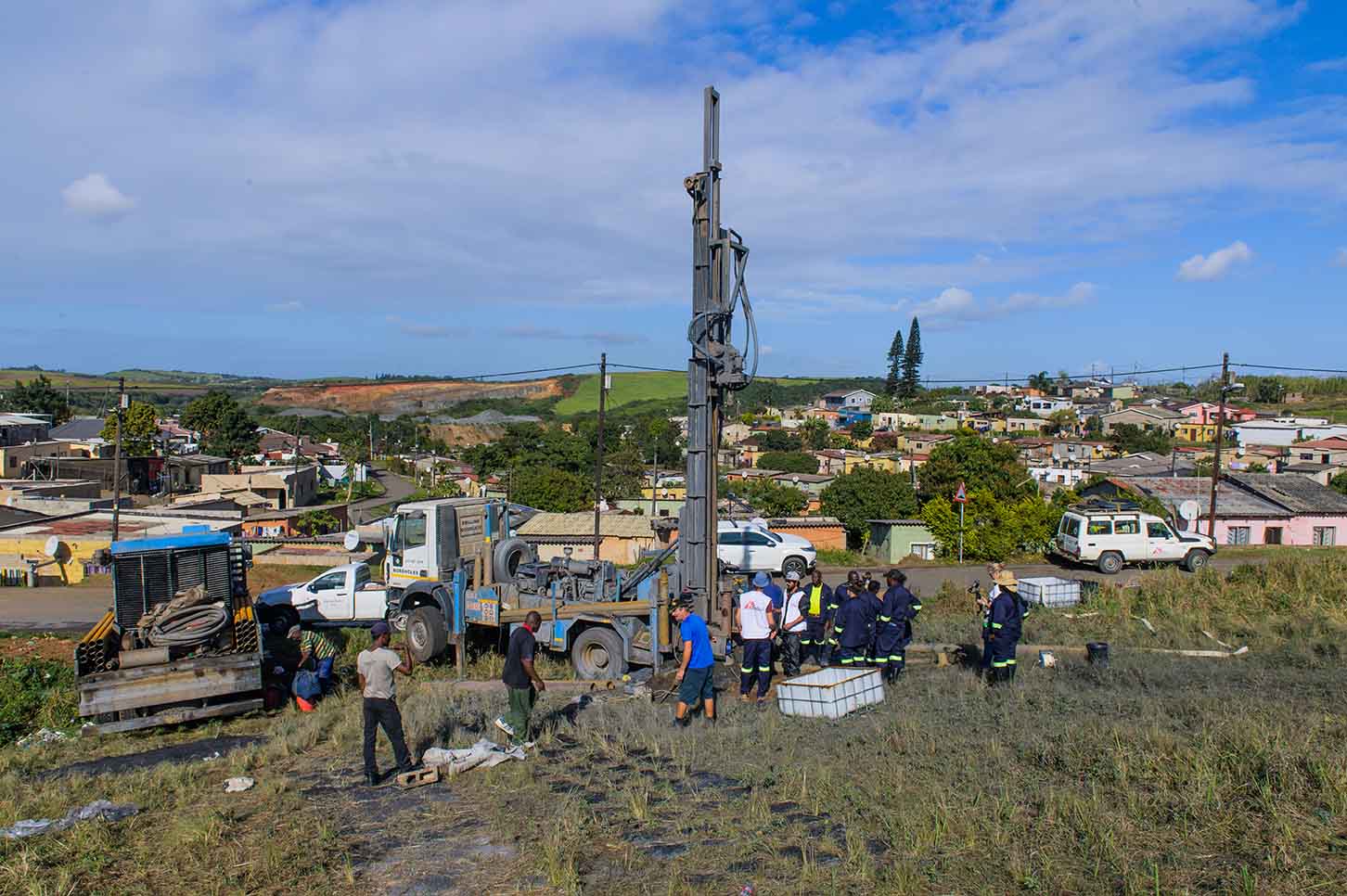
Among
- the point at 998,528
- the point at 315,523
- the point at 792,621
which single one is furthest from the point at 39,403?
the point at 792,621

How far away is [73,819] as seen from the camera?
6875mm

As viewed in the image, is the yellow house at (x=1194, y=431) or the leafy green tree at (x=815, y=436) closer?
the yellow house at (x=1194, y=431)

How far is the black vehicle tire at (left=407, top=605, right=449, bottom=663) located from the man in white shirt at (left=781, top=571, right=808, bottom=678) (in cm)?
501

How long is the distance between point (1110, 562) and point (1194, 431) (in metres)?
87.7

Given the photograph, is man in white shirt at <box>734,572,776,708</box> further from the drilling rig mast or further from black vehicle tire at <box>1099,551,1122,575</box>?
black vehicle tire at <box>1099,551,1122,575</box>

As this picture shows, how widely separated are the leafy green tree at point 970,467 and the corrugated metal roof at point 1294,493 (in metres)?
9.01

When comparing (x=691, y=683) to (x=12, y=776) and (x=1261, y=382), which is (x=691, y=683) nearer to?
(x=12, y=776)

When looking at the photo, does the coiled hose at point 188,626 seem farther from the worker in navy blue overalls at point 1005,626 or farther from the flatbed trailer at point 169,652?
the worker in navy blue overalls at point 1005,626

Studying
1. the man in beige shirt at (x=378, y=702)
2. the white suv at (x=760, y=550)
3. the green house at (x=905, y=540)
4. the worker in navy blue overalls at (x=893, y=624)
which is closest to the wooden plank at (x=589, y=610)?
the worker in navy blue overalls at (x=893, y=624)

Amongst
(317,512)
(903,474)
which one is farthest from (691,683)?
(903,474)

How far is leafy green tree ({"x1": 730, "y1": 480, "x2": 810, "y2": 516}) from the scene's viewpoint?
4859 centimetres

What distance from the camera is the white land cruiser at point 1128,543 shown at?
23094 millimetres

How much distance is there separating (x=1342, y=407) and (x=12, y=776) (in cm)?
13285

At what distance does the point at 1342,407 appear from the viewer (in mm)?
108750
